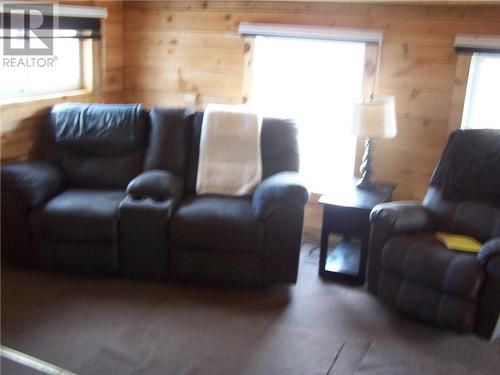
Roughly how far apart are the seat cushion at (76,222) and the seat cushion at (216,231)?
1.24ft

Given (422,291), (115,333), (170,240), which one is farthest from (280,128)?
(115,333)

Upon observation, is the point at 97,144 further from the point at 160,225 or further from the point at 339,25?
the point at 339,25

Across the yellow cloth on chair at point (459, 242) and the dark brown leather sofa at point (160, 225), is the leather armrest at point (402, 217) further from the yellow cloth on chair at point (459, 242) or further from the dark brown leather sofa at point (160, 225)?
the dark brown leather sofa at point (160, 225)

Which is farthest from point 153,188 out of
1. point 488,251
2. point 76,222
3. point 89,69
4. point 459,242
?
point 488,251

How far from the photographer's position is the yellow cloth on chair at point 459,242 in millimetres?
2797

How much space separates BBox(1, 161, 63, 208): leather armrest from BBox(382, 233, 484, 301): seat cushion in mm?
2058

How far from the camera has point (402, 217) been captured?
2.95 m

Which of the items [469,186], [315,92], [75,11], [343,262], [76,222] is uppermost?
[75,11]

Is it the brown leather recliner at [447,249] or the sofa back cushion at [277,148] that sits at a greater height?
the sofa back cushion at [277,148]

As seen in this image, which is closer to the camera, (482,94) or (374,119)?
(374,119)

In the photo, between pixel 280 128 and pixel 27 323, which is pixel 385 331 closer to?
pixel 280 128

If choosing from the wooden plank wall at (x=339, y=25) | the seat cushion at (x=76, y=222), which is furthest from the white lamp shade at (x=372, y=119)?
the seat cushion at (x=76, y=222)
